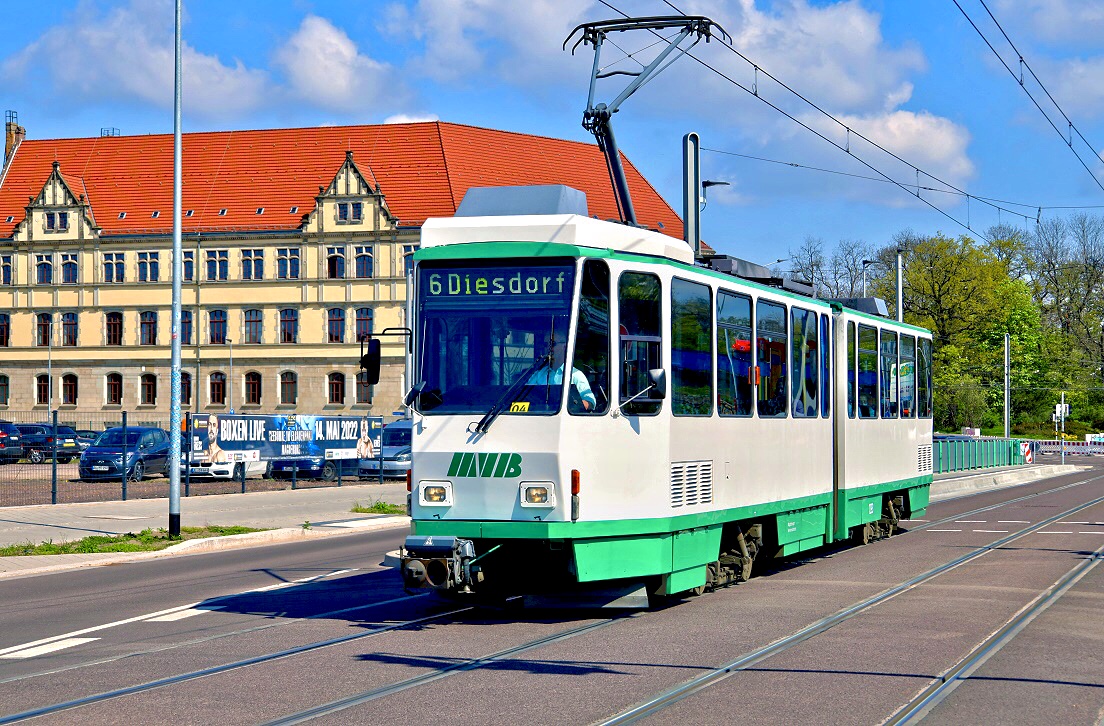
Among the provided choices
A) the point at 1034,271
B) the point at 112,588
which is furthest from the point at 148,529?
the point at 1034,271

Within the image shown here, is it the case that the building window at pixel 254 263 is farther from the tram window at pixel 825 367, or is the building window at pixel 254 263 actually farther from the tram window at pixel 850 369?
the tram window at pixel 825 367

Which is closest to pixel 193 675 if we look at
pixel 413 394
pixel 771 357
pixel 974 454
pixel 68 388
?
pixel 413 394

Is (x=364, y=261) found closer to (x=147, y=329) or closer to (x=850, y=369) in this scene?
(x=147, y=329)

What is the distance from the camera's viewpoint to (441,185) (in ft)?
251

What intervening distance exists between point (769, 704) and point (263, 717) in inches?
114

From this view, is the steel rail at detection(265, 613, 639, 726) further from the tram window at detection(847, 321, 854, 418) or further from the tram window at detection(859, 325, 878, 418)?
the tram window at detection(859, 325, 878, 418)

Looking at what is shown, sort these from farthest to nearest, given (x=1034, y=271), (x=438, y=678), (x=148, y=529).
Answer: (x=1034, y=271)
(x=148, y=529)
(x=438, y=678)

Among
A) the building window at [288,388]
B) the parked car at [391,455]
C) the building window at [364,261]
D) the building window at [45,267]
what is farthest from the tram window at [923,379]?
the building window at [45,267]

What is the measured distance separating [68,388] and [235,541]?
6242 cm

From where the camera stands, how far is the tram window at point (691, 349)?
39.9 ft

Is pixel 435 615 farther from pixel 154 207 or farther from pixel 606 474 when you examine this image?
pixel 154 207

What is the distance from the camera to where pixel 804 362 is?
1551 cm

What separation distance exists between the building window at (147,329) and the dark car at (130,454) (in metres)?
39.7

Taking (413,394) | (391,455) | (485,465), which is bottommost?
(391,455)
